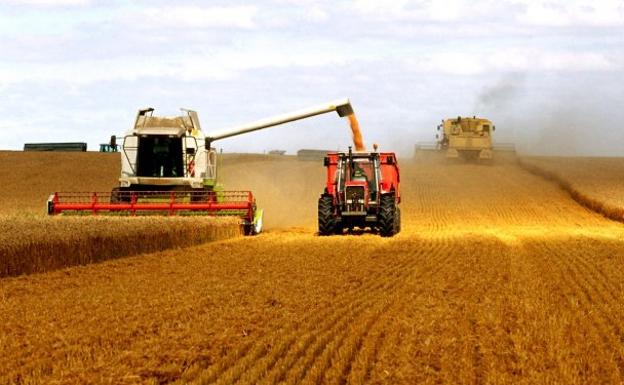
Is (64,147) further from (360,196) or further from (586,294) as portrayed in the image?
(586,294)

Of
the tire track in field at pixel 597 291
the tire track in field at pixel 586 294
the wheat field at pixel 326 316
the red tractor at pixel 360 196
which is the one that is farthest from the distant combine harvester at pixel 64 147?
the tire track in field at pixel 597 291

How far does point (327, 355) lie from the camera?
8281mm

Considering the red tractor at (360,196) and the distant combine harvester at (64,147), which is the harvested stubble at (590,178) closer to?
the red tractor at (360,196)

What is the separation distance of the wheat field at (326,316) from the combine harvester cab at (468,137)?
32.1 meters

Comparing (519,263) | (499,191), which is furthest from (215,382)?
(499,191)

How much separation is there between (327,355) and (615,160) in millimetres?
63365

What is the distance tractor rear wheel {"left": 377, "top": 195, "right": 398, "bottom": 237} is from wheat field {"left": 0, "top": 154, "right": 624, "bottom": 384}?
78.5 inches

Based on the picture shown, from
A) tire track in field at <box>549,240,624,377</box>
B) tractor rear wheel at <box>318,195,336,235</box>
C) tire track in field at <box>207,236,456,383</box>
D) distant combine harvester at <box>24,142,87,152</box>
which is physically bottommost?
tire track in field at <box>549,240,624,377</box>

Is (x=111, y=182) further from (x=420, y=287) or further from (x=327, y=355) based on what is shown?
(x=327, y=355)

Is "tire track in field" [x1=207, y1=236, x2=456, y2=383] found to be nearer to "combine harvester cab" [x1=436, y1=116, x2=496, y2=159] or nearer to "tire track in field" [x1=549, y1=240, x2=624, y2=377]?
"tire track in field" [x1=549, y1=240, x2=624, y2=377]

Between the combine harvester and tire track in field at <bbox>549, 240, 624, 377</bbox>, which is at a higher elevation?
the combine harvester

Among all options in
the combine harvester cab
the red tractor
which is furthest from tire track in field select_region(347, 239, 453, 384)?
the combine harvester cab

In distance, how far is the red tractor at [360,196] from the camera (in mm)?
23781

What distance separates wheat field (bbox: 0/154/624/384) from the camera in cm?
779
